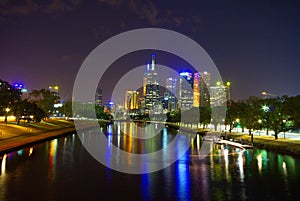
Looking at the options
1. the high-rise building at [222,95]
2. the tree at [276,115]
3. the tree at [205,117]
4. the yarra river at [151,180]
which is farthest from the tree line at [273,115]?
the high-rise building at [222,95]

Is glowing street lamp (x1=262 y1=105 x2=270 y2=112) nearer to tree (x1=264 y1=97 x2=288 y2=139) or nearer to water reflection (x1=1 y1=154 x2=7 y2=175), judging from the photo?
tree (x1=264 y1=97 x2=288 y2=139)

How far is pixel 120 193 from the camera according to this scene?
17062 millimetres

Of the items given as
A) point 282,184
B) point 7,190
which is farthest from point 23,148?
point 282,184

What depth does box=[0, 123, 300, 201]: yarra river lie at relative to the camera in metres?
16.5

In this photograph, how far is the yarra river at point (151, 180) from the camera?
16.5 meters

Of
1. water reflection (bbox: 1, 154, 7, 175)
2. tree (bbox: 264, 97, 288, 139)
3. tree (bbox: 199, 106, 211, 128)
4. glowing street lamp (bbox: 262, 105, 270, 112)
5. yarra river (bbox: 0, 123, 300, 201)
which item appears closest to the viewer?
yarra river (bbox: 0, 123, 300, 201)

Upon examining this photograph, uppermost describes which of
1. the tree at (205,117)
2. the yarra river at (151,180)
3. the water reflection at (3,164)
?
the tree at (205,117)

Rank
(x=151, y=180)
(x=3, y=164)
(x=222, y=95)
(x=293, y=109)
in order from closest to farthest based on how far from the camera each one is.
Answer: (x=151, y=180) < (x=3, y=164) < (x=293, y=109) < (x=222, y=95)

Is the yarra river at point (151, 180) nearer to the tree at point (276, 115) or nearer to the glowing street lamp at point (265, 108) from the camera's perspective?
the tree at point (276, 115)

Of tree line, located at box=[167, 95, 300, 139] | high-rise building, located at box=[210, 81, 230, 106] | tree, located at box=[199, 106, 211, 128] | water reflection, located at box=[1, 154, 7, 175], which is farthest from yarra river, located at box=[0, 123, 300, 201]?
high-rise building, located at box=[210, 81, 230, 106]

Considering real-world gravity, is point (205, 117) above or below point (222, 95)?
below

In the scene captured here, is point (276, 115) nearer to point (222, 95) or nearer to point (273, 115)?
point (273, 115)

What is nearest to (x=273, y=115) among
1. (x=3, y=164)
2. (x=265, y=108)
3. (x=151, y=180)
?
(x=265, y=108)

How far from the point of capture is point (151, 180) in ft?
66.4
